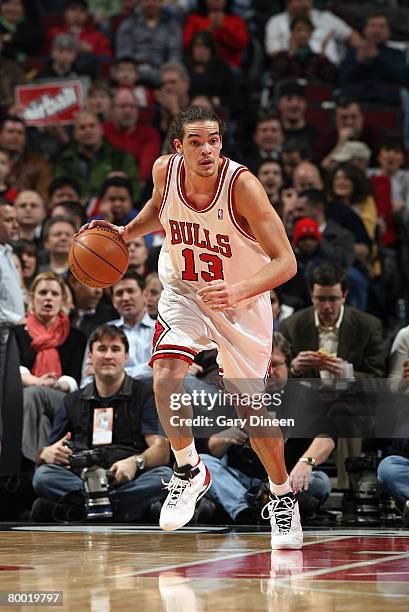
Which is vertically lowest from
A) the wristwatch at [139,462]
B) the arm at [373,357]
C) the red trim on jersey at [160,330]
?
the wristwatch at [139,462]

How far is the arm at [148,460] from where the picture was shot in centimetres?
659

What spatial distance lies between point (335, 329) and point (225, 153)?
3336 mm

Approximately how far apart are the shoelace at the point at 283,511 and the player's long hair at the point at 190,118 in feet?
5.74

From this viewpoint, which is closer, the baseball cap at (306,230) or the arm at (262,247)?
the arm at (262,247)

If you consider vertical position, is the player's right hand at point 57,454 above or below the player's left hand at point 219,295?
below

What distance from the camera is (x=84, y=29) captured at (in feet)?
43.2

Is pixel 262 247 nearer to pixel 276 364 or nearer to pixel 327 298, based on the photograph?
pixel 276 364

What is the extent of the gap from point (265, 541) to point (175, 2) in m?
9.51

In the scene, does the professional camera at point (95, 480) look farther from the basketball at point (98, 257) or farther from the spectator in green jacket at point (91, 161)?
the spectator in green jacket at point (91, 161)

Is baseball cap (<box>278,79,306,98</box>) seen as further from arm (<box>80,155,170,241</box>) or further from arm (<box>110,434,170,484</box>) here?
arm (<box>80,155,170,241</box>)

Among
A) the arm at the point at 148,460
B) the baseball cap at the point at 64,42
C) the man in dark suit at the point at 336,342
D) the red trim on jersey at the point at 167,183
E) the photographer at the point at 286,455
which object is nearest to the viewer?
the red trim on jersey at the point at 167,183

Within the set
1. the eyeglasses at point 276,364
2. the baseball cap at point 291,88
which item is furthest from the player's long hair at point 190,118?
the baseball cap at point 291,88

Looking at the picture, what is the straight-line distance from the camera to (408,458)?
6.44 m

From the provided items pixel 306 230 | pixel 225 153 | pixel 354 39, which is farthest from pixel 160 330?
pixel 354 39
